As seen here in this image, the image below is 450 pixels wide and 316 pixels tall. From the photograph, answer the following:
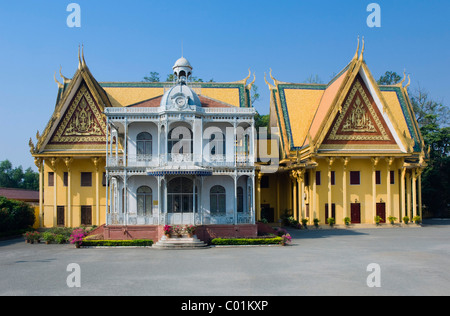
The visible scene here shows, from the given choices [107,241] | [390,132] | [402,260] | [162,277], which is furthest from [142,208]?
[390,132]

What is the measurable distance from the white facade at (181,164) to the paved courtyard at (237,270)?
4.03 meters

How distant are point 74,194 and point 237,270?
23.3 m

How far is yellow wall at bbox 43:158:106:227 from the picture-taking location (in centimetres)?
3516

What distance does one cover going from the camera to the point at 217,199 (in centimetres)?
2839

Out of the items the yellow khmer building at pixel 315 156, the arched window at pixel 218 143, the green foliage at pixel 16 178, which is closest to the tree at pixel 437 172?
the yellow khmer building at pixel 315 156

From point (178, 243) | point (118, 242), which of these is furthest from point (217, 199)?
point (118, 242)

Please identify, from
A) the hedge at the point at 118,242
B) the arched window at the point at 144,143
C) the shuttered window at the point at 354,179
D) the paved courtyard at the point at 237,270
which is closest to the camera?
the paved courtyard at the point at 237,270

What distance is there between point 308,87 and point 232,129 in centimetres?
1684

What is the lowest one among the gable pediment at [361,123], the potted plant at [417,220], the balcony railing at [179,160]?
the potted plant at [417,220]

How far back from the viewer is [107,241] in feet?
80.5

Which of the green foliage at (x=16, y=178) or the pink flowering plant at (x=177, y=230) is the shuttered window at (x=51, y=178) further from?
the green foliage at (x=16, y=178)

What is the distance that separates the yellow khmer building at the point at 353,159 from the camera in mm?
36125

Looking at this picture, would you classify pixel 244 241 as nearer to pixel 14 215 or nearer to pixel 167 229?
pixel 167 229
